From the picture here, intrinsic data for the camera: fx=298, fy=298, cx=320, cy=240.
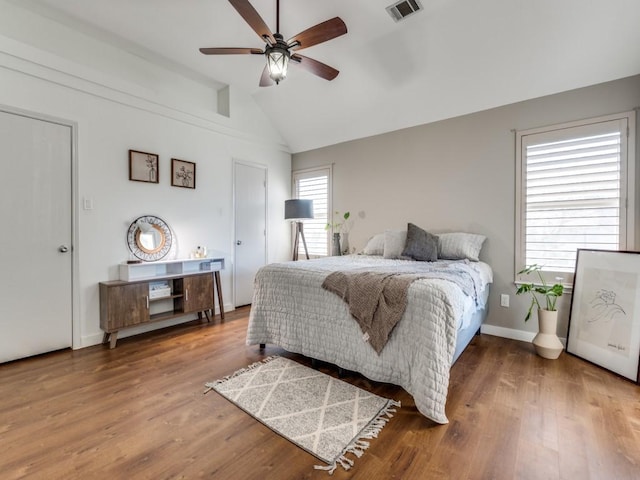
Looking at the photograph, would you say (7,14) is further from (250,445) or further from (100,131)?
(250,445)

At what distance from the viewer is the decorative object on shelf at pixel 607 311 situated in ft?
7.42

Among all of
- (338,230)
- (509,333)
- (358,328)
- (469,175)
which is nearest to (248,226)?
(338,230)

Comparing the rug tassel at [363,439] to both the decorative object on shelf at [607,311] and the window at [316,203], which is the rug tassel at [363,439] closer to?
the decorative object on shelf at [607,311]

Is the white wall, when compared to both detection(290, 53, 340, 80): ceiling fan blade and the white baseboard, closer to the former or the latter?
detection(290, 53, 340, 80): ceiling fan blade

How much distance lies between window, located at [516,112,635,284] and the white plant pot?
483 millimetres

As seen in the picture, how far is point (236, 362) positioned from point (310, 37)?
104 inches

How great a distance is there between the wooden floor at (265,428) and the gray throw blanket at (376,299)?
0.47 meters

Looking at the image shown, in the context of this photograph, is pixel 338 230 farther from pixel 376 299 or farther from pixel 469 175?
pixel 376 299

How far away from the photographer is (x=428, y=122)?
368cm

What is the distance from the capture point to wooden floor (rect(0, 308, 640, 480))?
1.39m

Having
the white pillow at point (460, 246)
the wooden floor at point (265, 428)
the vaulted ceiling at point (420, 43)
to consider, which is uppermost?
the vaulted ceiling at point (420, 43)

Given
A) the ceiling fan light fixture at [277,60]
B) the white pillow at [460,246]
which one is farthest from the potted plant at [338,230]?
the ceiling fan light fixture at [277,60]

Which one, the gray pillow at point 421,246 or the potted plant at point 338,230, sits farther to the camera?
the potted plant at point 338,230

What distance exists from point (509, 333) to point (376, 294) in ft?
6.90
